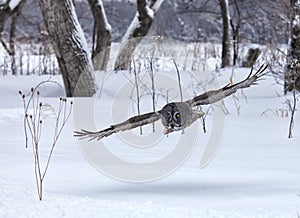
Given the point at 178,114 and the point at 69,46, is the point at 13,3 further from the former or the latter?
the point at 178,114

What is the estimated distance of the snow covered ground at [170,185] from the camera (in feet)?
7.38

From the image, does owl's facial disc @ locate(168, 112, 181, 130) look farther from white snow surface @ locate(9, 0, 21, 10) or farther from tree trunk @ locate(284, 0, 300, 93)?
white snow surface @ locate(9, 0, 21, 10)

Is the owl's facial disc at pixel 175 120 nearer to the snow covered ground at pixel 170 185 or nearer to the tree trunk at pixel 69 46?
the snow covered ground at pixel 170 185

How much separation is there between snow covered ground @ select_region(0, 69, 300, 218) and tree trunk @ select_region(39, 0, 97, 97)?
2.26m

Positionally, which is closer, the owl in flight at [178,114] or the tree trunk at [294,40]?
the owl in flight at [178,114]

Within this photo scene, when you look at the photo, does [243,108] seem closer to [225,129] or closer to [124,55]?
[225,129]

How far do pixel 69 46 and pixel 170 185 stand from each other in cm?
385

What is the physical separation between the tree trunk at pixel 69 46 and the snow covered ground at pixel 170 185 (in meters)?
2.26

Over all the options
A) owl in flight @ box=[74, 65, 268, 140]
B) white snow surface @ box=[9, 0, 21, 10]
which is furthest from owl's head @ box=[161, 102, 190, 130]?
white snow surface @ box=[9, 0, 21, 10]

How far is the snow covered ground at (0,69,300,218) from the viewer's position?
225 cm

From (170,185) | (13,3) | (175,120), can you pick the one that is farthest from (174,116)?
(13,3)

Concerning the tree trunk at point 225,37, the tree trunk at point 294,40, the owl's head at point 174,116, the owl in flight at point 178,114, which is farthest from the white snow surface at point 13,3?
the owl's head at point 174,116

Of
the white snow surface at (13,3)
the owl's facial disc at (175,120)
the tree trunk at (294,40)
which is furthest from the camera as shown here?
the white snow surface at (13,3)

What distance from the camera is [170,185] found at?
8.52 ft
